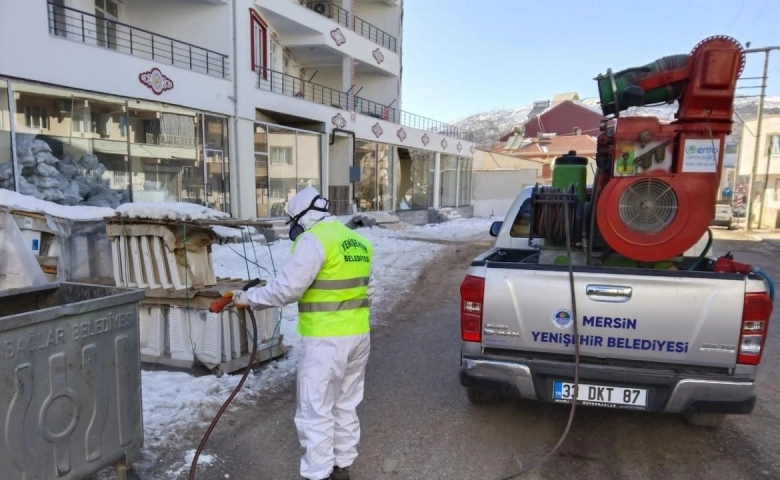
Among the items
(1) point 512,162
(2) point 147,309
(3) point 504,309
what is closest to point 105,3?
(2) point 147,309

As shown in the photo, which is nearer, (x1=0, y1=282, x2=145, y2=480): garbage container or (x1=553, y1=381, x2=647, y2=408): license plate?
(x1=0, y1=282, x2=145, y2=480): garbage container

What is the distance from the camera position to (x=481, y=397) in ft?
13.4

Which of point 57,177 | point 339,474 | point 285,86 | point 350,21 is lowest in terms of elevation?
point 339,474

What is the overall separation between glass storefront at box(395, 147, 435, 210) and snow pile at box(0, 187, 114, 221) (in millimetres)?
19101

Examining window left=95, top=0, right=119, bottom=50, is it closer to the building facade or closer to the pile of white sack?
the pile of white sack

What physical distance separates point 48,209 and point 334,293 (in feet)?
11.7

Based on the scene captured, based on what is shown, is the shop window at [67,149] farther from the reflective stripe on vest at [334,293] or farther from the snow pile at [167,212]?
the reflective stripe on vest at [334,293]

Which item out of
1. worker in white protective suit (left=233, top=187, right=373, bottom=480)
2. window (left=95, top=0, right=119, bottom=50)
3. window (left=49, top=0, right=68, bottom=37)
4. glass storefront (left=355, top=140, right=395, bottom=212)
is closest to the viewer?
worker in white protective suit (left=233, top=187, right=373, bottom=480)

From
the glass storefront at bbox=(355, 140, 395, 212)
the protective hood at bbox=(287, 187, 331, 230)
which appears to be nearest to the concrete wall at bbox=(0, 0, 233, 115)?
the protective hood at bbox=(287, 187, 331, 230)

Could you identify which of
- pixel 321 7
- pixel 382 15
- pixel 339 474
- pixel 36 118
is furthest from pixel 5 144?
pixel 382 15

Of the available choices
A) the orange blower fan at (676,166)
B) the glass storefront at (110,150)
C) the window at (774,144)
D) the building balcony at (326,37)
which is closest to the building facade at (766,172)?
the window at (774,144)

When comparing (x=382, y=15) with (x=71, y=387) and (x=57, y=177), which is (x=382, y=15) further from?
(x=71, y=387)

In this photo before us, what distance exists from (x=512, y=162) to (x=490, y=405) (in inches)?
1467

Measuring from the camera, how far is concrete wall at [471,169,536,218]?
106 feet
